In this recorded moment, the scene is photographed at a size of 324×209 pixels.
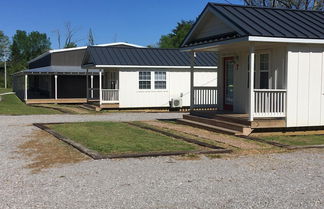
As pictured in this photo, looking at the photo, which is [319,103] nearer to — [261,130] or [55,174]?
[261,130]

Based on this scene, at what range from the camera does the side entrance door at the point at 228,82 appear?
16.0m

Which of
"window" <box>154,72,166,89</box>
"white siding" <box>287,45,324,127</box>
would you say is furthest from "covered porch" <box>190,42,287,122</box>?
"window" <box>154,72,166,89</box>

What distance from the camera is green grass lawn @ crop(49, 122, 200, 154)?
9797mm

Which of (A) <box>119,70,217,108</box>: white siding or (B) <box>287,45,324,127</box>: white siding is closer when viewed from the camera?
(B) <box>287,45,324,127</box>: white siding

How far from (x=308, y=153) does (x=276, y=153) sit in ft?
2.44

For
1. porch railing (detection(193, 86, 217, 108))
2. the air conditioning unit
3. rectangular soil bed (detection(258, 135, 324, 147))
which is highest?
porch railing (detection(193, 86, 217, 108))

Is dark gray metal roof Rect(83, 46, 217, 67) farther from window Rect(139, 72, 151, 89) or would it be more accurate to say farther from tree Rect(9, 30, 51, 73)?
tree Rect(9, 30, 51, 73)

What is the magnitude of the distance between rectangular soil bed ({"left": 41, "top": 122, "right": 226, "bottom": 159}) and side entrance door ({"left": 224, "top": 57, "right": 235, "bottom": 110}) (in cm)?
398

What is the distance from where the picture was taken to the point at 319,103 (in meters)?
13.2

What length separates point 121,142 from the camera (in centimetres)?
1084

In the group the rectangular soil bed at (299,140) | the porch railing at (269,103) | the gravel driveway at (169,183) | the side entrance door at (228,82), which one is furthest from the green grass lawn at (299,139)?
the side entrance door at (228,82)

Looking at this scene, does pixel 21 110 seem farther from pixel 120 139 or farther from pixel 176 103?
pixel 120 139

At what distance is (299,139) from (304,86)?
1.91 metres

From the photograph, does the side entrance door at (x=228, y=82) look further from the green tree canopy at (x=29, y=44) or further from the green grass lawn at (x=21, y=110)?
the green tree canopy at (x=29, y=44)
